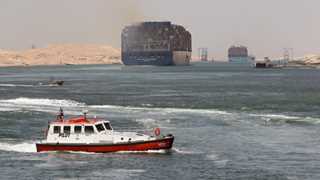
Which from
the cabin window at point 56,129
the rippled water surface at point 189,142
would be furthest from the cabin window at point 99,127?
the cabin window at point 56,129

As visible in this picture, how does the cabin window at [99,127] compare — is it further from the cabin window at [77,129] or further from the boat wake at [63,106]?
the boat wake at [63,106]

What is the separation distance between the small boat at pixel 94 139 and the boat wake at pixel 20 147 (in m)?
2.80

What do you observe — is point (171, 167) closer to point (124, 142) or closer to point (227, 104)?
point (124, 142)

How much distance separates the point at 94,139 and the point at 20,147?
372 inches

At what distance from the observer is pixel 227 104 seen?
5094 inches

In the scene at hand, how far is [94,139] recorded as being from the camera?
69.5 m

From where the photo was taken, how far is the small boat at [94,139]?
2721 inches

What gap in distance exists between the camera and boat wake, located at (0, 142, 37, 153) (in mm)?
73312

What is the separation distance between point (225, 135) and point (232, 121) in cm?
1518

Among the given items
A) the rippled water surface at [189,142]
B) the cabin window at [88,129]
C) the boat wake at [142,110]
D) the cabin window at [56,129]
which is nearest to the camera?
the rippled water surface at [189,142]

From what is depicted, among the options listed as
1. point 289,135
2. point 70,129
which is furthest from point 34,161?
point 289,135

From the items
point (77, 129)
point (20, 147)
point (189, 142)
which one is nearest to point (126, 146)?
point (77, 129)

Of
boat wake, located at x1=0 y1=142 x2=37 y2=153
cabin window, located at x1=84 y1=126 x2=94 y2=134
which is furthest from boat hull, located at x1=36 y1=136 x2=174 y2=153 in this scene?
boat wake, located at x1=0 y1=142 x2=37 y2=153

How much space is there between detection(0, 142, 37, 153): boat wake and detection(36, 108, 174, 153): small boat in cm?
280
